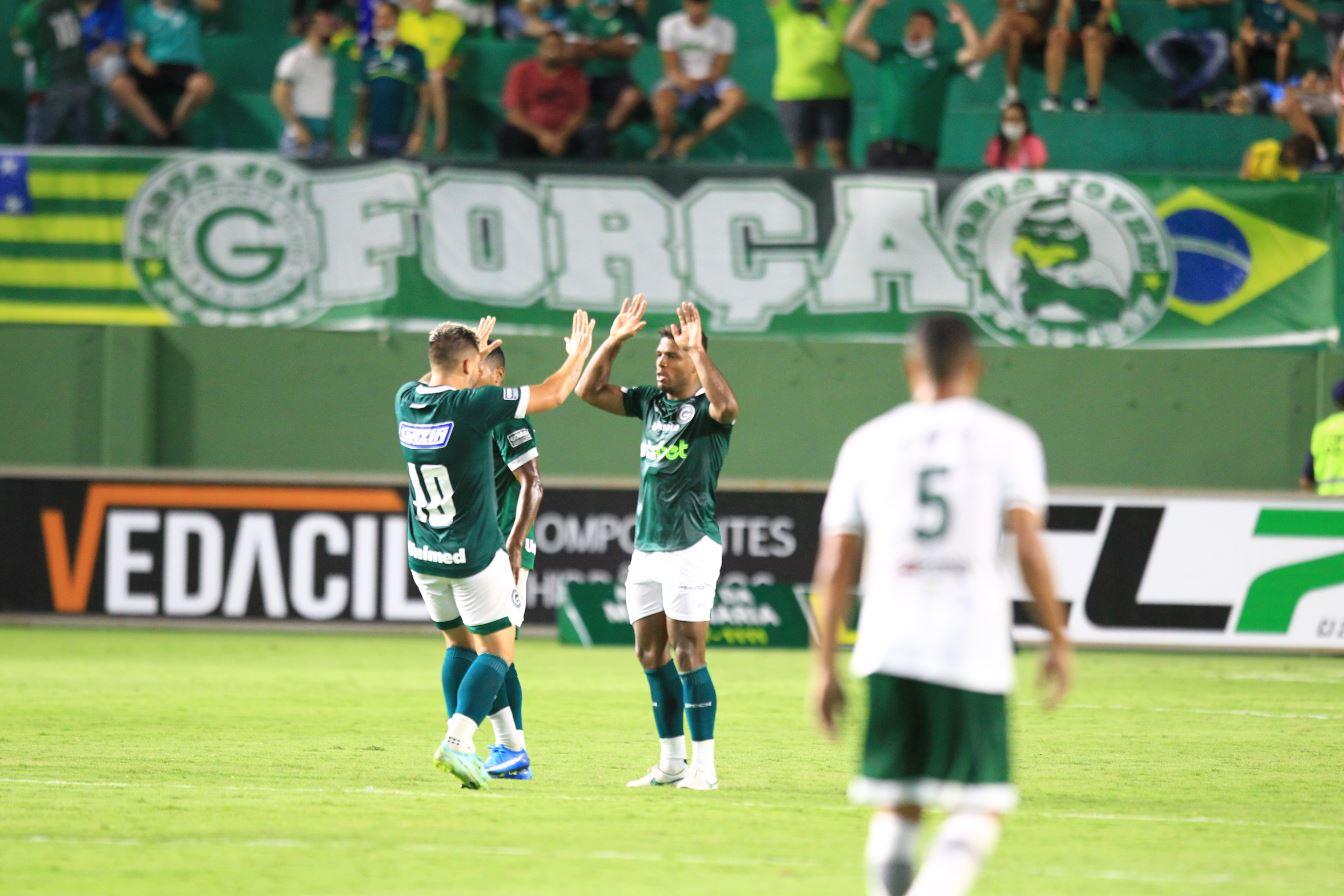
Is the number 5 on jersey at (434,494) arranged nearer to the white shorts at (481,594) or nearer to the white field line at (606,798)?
the white shorts at (481,594)

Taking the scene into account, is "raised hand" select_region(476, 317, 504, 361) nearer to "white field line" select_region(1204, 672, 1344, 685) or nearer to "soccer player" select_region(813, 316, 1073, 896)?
"soccer player" select_region(813, 316, 1073, 896)

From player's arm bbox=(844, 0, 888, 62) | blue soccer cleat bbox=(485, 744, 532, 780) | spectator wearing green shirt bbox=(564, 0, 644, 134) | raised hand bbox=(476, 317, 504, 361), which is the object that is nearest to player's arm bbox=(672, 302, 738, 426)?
raised hand bbox=(476, 317, 504, 361)

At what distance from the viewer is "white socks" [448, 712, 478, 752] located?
9.02m

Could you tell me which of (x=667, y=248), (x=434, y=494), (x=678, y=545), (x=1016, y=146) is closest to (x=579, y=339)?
(x=434, y=494)

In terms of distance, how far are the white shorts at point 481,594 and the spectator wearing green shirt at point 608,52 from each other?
12703 millimetres

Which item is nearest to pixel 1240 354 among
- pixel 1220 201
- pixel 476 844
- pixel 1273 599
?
pixel 1220 201

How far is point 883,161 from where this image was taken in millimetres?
20484

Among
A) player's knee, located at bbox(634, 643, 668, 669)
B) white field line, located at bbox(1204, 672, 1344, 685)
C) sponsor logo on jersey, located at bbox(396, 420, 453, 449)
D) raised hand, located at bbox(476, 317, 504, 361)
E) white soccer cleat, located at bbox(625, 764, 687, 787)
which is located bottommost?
white field line, located at bbox(1204, 672, 1344, 685)

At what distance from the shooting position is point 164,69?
72.2 feet

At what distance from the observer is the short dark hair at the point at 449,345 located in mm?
9242

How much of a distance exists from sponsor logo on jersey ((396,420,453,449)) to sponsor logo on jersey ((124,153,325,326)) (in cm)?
1111

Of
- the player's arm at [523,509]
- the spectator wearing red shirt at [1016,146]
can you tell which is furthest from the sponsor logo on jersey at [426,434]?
the spectator wearing red shirt at [1016,146]

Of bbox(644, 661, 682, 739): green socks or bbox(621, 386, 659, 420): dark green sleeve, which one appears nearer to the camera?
bbox(644, 661, 682, 739): green socks

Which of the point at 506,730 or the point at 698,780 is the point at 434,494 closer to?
the point at 506,730
